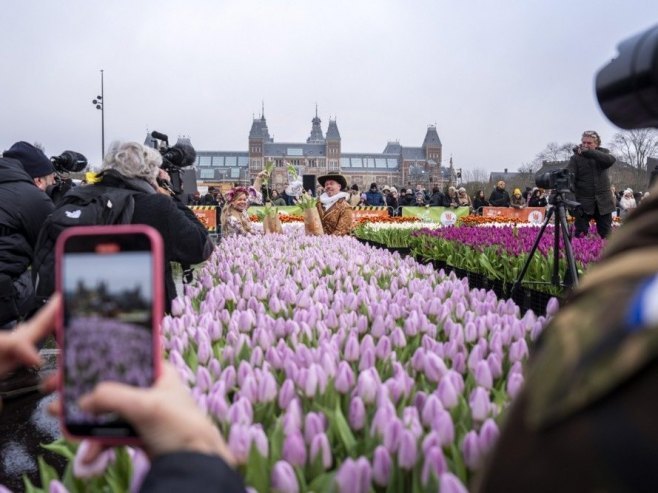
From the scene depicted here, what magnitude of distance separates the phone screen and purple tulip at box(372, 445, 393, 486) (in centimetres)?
50

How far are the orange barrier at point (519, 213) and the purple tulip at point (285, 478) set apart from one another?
65.1 ft

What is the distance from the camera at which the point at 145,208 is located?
4305 mm

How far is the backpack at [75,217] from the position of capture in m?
3.99

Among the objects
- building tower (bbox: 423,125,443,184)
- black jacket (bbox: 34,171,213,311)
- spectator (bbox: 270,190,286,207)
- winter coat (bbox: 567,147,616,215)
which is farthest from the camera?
building tower (bbox: 423,125,443,184)

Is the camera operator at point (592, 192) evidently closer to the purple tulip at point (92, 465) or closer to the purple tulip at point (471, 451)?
the purple tulip at point (471, 451)

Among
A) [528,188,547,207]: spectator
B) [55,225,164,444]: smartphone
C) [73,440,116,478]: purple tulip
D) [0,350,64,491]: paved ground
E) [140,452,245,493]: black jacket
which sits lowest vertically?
[0,350,64,491]: paved ground

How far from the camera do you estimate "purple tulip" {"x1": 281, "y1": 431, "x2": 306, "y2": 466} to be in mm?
1235

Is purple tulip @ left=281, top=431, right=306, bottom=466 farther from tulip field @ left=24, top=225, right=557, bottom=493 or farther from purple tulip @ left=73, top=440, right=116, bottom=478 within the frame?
purple tulip @ left=73, top=440, right=116, bottom=478

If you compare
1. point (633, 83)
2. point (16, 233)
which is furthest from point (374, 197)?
point (633, 83)

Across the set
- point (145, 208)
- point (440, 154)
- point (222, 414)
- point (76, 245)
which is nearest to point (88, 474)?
point (222, 414)

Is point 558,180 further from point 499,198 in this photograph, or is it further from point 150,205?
point 499,198

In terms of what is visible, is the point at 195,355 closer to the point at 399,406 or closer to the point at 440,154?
the point at 399,406

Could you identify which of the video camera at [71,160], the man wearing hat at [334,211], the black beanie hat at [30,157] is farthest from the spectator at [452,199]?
the black beanie hat at [30,157]

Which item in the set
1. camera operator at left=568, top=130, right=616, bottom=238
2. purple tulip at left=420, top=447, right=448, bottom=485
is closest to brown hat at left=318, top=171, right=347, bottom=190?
camera operator at left=568, top=130, right=616, bottom=238
